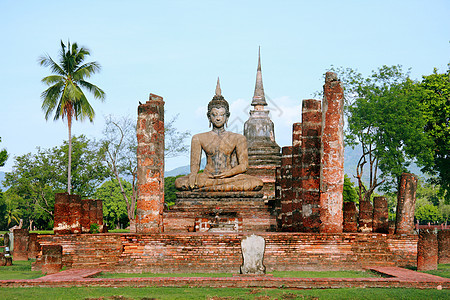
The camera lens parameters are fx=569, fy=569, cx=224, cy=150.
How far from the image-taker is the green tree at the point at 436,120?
98.5ft

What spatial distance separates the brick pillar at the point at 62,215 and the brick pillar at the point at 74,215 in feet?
0.37

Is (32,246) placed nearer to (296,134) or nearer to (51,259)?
(51,259)

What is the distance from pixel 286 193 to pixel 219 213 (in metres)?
2.25

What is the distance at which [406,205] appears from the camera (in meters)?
15.0

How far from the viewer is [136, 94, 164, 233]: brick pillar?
14.0 m

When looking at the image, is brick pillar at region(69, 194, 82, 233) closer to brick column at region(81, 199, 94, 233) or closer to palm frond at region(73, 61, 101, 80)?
brick column at region(81, 199, 94, 233)

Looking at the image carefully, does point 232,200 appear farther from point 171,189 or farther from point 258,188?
point 171,189

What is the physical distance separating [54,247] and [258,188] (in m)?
8.20

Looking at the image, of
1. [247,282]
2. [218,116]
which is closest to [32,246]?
[218,116]

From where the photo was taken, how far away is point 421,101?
3139 cm

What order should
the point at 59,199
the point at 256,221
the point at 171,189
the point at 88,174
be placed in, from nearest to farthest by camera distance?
the point at 59,199, the point at 256,221, the point at 88,174, the point at 171,189

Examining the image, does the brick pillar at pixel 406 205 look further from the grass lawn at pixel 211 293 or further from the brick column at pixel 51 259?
the brick column at pixel 51 259

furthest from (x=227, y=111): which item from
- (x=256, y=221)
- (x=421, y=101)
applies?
(x=421, y=101)

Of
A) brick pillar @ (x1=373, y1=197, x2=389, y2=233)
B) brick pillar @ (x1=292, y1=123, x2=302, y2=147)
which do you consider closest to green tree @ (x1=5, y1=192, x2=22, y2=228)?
brick pillar @ (x1=292, y1=123, x2=302, y2=147)
